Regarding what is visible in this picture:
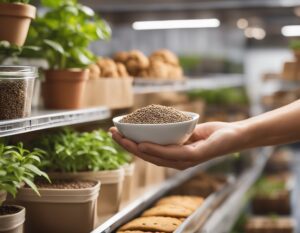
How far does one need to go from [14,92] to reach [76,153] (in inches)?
24.4

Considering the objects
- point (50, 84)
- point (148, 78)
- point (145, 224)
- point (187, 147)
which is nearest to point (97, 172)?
point (145, 224)

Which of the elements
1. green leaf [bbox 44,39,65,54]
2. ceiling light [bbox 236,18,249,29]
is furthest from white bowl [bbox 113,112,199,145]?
ceiling light [bbox 236,18,249,29]

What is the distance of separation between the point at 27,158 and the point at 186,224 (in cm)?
108

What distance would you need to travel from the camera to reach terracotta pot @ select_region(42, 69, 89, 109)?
2.79m

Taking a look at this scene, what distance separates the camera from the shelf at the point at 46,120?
1963 mm

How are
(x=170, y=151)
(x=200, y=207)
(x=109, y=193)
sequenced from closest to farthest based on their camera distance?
(x=170, y=151) → (x=109, y=193) → (x=200, y=207)

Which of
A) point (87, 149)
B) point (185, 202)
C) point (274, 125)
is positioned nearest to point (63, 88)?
point (87, 149)

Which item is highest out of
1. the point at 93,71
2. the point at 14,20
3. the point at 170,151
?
the point at 14,20

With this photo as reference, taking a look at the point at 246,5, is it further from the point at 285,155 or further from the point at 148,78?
the point at 148,78

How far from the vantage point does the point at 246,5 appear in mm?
7832

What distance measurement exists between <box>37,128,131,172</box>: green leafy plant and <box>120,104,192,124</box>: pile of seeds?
57 cm

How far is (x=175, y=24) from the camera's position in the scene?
360 inches

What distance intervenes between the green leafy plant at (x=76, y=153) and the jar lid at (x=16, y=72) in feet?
1.54

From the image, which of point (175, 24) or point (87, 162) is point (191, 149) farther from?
point (175, 24)
